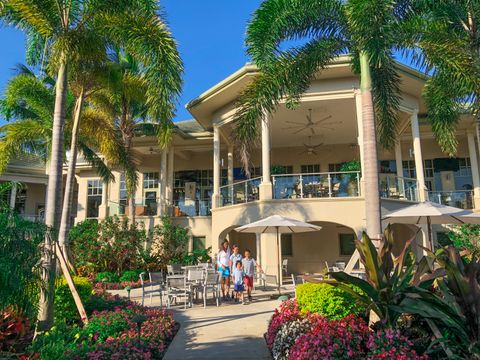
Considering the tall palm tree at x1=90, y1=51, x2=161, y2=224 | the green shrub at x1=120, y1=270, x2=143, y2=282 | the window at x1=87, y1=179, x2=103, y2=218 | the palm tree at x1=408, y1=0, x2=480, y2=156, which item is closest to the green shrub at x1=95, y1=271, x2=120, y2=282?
the green shrub at x1=120, y1=270, x2=143, y2=282

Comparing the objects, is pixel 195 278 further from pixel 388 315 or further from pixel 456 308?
pixel 456 308

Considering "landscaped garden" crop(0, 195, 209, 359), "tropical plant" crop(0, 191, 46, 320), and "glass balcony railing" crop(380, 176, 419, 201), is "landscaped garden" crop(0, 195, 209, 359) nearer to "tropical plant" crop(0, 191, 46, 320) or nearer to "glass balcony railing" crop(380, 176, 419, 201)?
"tropical plant" crop(0, 191, 46, 320)

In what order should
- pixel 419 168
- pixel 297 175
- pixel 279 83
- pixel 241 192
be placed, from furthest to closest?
pixel 241 192
pixel 419 168
pixel 297 175
pixel 279 83

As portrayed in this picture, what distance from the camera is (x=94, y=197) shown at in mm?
24906

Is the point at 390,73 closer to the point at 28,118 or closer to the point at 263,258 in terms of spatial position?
the point at 263,258

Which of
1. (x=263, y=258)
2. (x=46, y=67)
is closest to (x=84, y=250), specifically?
(x=263, y=258)

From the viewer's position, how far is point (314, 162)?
22.4 m

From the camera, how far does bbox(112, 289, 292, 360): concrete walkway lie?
6219 millimetres

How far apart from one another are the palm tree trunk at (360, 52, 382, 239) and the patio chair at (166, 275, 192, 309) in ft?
17.4

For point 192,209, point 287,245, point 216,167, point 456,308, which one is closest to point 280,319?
point 456,308

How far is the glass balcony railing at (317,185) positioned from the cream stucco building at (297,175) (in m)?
0.04

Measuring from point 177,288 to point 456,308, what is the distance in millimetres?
7344

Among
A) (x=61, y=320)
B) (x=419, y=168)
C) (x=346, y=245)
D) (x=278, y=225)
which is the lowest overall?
(x=61, y=320)

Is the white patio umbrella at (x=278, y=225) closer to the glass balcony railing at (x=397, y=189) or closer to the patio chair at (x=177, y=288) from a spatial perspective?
the patio chair at (x=177, y=288)
